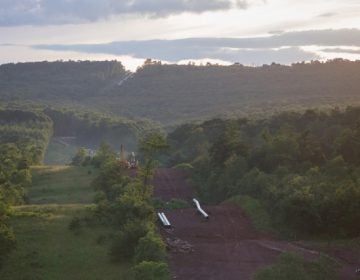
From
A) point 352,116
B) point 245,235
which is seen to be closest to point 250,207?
point 245,235

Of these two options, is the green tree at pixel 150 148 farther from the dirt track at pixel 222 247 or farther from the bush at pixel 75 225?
the bush at pixel 75 225

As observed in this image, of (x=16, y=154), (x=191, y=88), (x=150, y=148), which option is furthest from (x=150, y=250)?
(x=191, y=88)

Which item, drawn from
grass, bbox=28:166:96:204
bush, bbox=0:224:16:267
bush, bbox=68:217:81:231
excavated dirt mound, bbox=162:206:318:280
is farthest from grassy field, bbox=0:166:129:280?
grass, bbox=28:166:96:204

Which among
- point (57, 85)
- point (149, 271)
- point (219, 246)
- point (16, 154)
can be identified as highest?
point (149, 271)

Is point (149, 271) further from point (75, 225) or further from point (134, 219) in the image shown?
point (75, 225)

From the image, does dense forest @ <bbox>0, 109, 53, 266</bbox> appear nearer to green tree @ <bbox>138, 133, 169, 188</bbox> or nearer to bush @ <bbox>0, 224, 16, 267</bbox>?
bush @ <bbox>0, 224, 16, 267</bbox>

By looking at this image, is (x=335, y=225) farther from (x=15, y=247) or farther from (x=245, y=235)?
(x=15, y=247)
